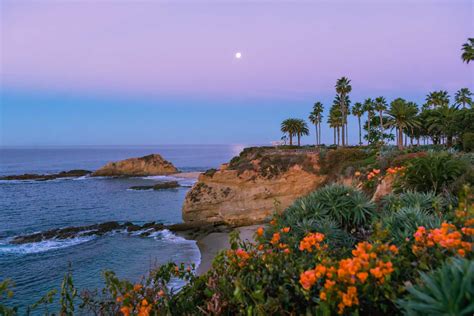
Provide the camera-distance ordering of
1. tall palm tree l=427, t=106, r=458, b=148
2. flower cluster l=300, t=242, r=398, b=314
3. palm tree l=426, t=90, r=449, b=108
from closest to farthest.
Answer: flower cluster l=300, t=242, r=398, b=314
tall palm tree l=427, t=106, r=458, b=148
palm tree l=426, t=90, r=449, b=108

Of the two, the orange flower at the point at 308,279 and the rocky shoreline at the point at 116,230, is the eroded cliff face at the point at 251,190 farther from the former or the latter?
the orange flower at the point at 308,279

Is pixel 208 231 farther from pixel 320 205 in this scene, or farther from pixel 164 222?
pixel 320 205

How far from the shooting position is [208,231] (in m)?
29.9

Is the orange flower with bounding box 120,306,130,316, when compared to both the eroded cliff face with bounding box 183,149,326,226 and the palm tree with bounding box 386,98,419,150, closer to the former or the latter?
the eroded cliff face with bounding box 183,149,326,226

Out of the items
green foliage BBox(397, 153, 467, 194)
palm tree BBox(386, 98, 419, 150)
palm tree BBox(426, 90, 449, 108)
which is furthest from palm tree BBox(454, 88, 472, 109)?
green foliage BBox(397, 153, 467, 194)

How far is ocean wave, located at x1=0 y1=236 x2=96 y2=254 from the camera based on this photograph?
2569 centimetres

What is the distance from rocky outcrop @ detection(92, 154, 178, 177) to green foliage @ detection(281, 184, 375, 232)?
82.5 metres

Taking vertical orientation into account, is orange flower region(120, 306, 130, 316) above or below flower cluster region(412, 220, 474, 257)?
below

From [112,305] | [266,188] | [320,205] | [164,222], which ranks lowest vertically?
[164,222]

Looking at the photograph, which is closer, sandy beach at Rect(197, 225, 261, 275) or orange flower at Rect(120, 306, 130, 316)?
orange flower at Rect(120, 306, 130, 316)

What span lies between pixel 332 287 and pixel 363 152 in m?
32.0

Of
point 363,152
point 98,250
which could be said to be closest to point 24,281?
point 98,250

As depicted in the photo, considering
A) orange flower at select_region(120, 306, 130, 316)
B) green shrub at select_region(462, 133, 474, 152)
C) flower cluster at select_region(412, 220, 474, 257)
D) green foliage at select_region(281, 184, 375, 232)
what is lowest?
orange flower at select_region(120, 306, 130, 316)

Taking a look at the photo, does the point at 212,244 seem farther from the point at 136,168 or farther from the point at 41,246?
the point at 136,168
